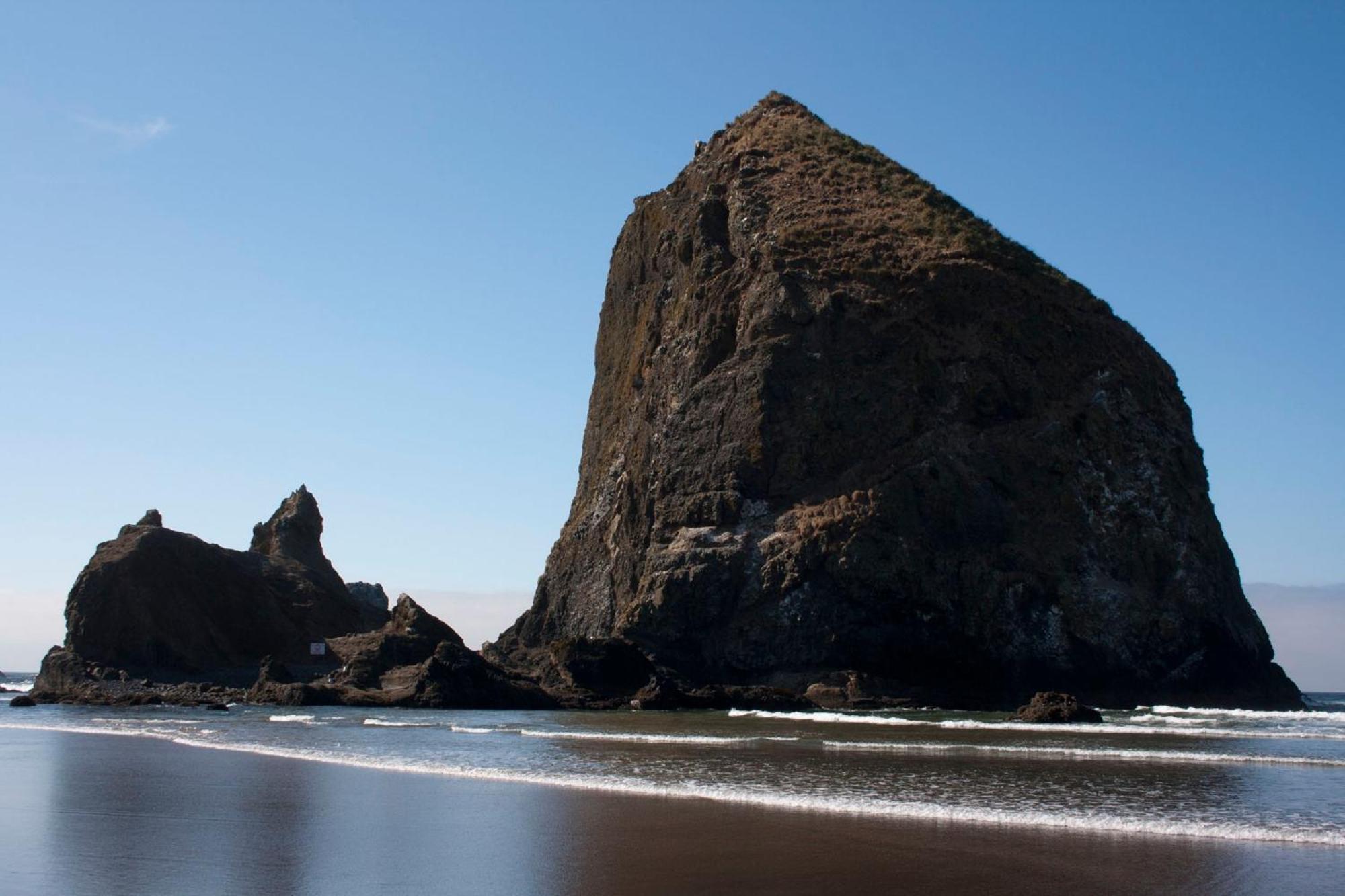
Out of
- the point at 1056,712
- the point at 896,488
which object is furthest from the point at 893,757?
the point at 896,488

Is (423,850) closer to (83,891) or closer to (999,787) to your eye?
(83,891)

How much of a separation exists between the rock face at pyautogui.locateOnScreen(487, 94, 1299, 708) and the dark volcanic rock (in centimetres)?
817

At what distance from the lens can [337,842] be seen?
14.6 meters

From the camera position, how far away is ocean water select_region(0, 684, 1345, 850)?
16.8 m

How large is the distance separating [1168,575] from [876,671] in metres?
13.2

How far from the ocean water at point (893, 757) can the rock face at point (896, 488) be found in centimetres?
573

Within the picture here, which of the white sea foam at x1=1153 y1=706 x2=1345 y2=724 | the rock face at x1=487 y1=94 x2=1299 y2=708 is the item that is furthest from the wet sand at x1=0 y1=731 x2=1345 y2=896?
the rock face at x1=487 y1=94 x2=1299 y2=708

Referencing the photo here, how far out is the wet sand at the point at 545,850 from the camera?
473 inches

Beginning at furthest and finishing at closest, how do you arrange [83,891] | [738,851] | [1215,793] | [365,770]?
[365,770]
[1215,793]
[738,851]
[83,891]

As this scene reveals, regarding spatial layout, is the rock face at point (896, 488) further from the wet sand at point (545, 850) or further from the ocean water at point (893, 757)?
the wet sand at point (545, 850)

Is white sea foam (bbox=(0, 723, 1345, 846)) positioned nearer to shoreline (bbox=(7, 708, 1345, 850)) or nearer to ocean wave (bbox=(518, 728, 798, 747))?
shoreline (bbox=(7, 708, 1345, 850))

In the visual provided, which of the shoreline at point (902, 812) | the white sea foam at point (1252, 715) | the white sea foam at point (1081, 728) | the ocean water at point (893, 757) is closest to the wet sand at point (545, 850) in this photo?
the shoreline at point (902, 812)

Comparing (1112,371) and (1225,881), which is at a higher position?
(1112,371)

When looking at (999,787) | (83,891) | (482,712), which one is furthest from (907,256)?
(83,891)
